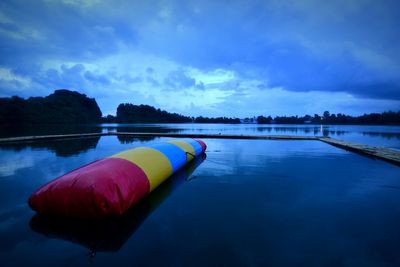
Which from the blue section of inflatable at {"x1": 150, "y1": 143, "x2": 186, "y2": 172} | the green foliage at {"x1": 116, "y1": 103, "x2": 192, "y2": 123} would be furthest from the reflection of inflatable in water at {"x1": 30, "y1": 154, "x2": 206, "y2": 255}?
the green foliage at {"x1": 116, "y1": 103, "x2": 192, "y2": 123}

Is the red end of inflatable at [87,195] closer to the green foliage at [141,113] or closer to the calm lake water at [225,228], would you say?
the calm lake water at [225,228]

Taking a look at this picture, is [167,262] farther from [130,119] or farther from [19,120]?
[130,119]

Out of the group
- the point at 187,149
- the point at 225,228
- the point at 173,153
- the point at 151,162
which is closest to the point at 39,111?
the point at 187,149

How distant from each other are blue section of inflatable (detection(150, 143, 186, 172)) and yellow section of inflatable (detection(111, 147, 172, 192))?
31 centimetres

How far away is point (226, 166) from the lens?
412 inches

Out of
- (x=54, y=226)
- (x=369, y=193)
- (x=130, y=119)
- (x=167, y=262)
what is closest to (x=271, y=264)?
(x=167, y=262)

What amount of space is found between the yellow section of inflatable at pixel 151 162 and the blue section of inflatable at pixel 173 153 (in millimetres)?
307

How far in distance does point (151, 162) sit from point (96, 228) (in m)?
2.29

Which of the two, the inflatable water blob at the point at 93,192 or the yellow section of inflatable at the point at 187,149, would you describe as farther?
the yellow section of inflatable at the point at 187,149

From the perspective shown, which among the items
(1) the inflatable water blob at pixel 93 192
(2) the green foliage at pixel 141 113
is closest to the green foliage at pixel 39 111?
(2) the green foliage at pixel 141 113

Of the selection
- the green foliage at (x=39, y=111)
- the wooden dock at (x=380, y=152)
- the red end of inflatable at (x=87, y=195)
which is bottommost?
the wooden dock at (x=380, y=152)

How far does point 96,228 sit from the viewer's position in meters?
4.37

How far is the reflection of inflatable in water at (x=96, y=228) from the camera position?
155 inches

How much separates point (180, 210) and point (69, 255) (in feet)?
7.69
